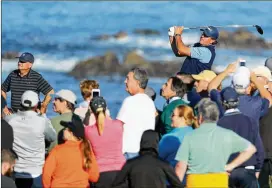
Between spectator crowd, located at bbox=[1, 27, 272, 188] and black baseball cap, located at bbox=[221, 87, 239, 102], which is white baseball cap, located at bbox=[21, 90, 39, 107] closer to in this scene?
spectator crowd, located at bbox=[1, 27, 272, 188]

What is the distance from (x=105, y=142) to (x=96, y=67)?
31.4 metres

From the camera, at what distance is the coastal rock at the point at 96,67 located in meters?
41.9

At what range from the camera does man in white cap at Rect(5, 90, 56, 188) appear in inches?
452

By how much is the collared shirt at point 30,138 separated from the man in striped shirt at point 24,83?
1689 millimetres

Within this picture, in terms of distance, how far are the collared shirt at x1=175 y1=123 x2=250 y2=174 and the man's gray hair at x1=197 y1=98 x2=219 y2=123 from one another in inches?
2.3

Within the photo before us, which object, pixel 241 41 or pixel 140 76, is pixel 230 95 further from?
pixel 241 41

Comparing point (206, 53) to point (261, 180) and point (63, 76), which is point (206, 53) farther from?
point (63, 76)

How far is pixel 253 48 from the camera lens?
1838 inches

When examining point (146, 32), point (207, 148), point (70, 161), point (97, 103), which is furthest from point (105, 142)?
point (146, 32)

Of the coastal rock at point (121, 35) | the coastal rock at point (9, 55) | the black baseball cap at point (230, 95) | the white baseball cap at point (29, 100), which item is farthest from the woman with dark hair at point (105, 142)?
the coastal rock at point (121, 35)

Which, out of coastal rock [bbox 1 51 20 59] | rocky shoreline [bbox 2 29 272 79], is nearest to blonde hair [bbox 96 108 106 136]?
rocky shoreline [bbox 2 29 272 79]

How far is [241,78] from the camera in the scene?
11930 millimetres

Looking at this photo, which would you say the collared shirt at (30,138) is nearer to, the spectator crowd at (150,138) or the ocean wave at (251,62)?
the spectator crowd at (150,138)

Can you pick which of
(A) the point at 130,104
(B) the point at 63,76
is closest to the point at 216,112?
(A) the point at 130,104
